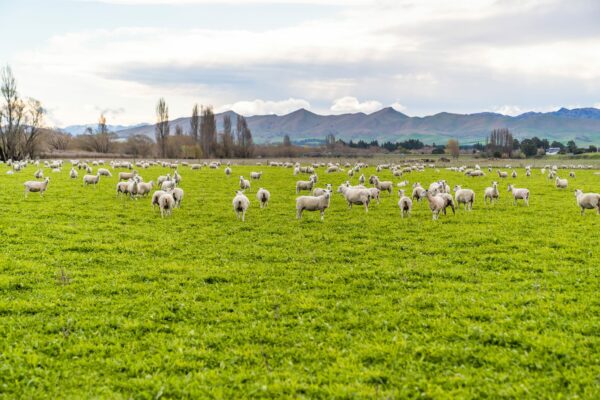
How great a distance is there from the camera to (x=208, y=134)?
127 m

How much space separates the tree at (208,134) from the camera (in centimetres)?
12619

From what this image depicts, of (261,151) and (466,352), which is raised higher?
(261,151)

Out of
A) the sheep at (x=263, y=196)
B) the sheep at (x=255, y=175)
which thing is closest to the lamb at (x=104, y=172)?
the sheep at (x=255, y=175)

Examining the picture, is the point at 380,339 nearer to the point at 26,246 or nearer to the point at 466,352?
the point at 466,352

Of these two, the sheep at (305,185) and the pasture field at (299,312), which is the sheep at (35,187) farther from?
the sheep at (305,185)

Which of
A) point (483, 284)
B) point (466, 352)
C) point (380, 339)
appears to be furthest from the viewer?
point (483, 284)

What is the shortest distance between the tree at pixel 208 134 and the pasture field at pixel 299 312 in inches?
4297

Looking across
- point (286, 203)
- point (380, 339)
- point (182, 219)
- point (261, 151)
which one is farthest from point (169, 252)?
point (261, 151)

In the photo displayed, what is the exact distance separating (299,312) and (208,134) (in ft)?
399

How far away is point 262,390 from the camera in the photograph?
7.12m

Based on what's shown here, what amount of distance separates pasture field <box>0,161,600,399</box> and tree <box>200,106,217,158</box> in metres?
109

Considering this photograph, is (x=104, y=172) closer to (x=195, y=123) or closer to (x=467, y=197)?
(x=467, y=197)

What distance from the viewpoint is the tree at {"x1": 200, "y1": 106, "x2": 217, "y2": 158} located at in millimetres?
126188

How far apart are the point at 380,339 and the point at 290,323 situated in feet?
7.17
